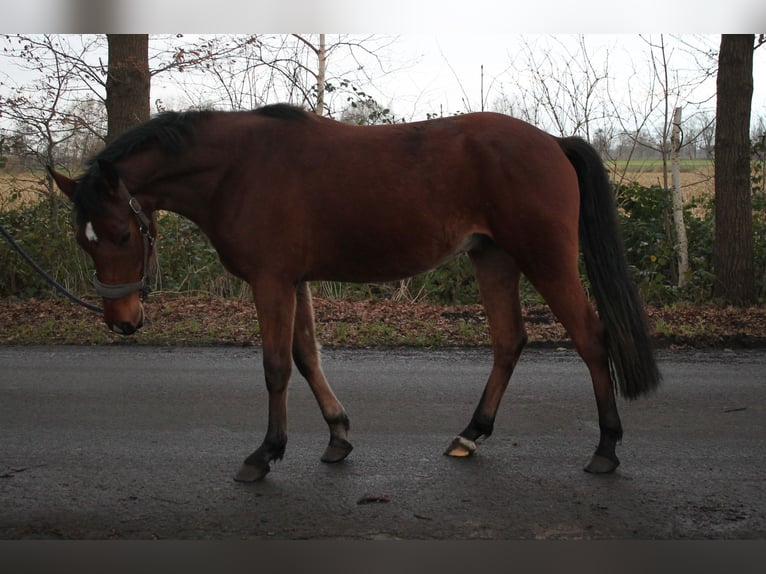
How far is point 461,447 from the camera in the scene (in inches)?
184

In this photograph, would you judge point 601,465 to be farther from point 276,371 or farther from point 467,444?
point 276,371

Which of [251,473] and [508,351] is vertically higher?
[508,351]

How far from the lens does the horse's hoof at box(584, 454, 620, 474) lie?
4336mm

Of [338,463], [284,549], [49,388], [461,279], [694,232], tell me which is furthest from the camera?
[694,232]

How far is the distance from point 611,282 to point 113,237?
2.82 m

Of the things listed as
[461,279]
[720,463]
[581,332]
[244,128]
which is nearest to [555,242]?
[581,332]

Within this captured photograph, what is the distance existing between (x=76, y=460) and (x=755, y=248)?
31.7 ft

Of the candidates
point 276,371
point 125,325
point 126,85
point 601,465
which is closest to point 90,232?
point 125,325

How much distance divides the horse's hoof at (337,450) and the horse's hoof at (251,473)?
0.42 metres

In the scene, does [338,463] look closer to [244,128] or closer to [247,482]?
[247,482]

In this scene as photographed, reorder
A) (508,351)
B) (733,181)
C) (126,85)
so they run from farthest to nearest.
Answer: (126,85)
(733,181)
(508,351)

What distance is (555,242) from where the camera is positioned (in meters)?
4.43

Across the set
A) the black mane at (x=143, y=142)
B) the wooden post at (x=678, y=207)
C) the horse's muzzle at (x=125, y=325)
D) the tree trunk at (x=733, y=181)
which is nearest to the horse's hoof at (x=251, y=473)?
the horse's muzzle at (x=125, y=325)

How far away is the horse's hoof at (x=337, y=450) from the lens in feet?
15.0
